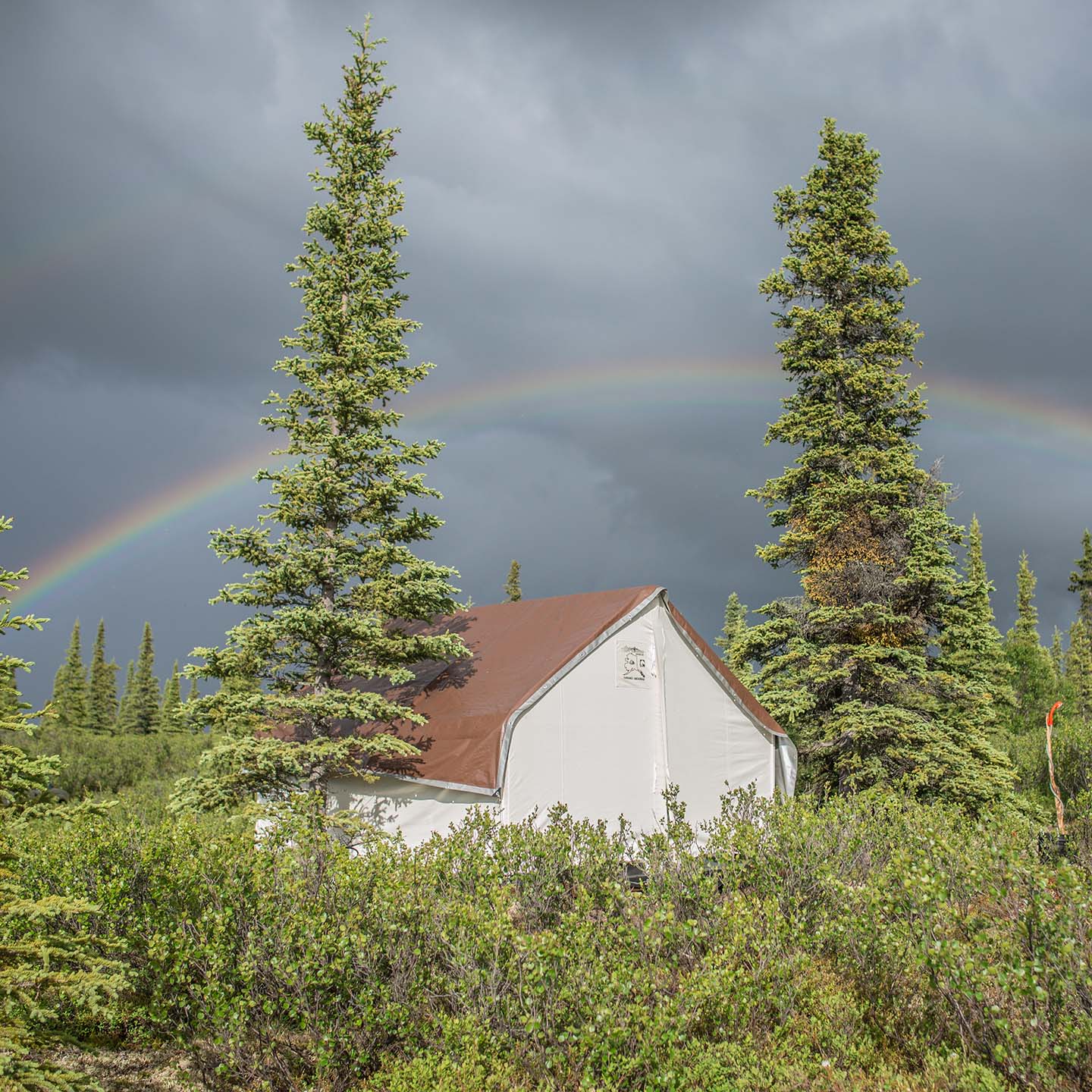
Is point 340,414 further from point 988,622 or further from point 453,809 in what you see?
point 988,622

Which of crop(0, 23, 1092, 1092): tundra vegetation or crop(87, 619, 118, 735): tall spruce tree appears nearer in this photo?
crop(0, 23, 1092, 1092): tundra vegetation

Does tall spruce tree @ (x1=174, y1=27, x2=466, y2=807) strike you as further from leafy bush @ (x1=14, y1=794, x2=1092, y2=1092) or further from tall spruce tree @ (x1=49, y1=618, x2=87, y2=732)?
tall spruce tree @ (x1=49, y1=618, x2=87, y2=732)

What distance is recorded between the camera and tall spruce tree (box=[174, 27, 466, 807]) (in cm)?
1191

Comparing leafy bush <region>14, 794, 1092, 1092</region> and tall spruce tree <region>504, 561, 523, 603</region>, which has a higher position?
tall spruce tree <region>504, 561, 523, 603</region>

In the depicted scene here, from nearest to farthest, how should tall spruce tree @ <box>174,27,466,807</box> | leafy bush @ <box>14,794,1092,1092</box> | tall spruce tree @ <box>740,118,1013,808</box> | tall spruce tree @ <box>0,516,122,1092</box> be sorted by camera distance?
1. tall spruce tree @ <box>0,516,122,1092</box>
2. leafy bush @ <box>14,794,1092,1092</box>
3. tall spruce tree @ <box>174,27,466,807</box>
4. tall spruce tree @ <box>740,118,1013,808</box>

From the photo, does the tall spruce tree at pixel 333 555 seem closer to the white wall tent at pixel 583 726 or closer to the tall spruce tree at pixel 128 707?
the white wall tent at pixel 583 726

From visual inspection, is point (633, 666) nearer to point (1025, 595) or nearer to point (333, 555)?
point (333, 555)

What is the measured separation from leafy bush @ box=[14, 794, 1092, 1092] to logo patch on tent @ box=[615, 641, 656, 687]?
21.2 feet

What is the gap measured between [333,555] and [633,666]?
5.88 metres

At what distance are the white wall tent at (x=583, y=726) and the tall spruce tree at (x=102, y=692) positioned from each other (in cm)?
5493

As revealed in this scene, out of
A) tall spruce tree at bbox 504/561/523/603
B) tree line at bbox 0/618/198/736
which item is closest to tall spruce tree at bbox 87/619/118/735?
tree line at bbox 0/618/198/736

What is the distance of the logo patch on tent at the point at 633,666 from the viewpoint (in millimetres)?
14484

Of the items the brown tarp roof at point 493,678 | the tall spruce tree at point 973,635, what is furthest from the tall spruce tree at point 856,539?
the brown tarp roof at point 493,678

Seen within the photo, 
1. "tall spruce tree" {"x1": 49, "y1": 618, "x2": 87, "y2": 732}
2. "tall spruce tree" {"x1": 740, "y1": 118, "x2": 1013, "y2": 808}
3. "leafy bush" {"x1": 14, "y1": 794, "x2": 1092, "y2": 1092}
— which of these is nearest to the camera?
"leafy bush" {"x1": 14, "y1": 794, "x2": 1092, "y2": 1092}
